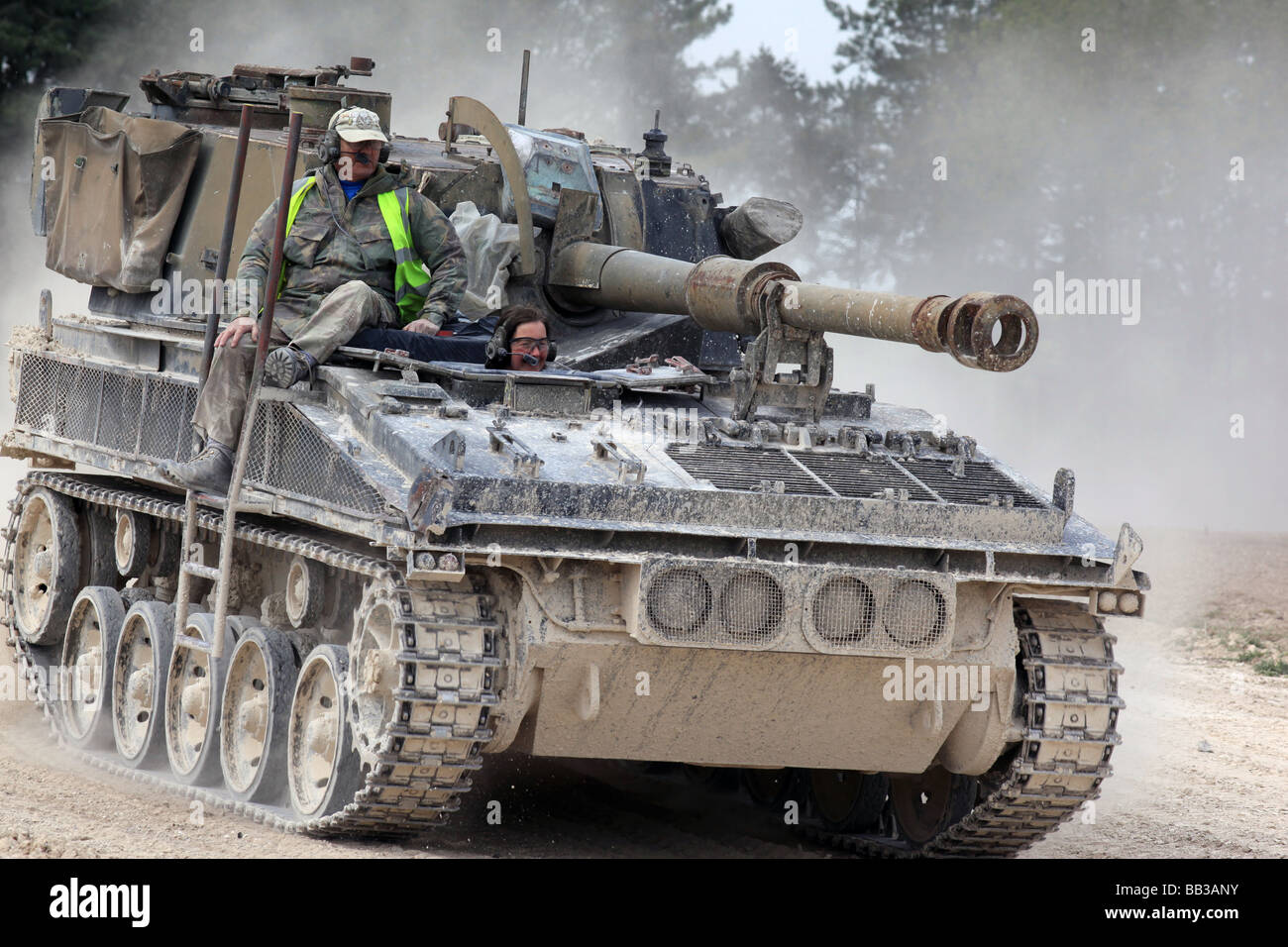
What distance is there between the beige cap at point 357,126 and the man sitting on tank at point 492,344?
1094mm

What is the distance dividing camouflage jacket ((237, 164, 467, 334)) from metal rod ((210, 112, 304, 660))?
21.9 inches

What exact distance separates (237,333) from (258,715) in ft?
6.65

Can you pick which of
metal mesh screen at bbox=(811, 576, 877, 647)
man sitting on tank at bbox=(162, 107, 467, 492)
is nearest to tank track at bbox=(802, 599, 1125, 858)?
Answer: metal mesh screen at bbox=(811, 576, 877, 647)

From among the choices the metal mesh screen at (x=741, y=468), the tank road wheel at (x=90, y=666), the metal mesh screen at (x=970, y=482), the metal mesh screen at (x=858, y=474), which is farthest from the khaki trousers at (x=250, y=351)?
the metal mesh screen at (x=970, y=482)

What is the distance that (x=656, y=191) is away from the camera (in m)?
12.7

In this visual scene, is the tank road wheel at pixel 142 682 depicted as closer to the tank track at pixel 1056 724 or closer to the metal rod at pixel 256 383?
the metal rod at pixel 256 383

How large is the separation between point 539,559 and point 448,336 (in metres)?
1.95

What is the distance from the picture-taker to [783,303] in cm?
995

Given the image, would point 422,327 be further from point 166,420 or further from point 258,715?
point 258,715

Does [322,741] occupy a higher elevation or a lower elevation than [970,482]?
lower

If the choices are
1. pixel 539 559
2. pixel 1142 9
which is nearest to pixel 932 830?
pixel 539 559

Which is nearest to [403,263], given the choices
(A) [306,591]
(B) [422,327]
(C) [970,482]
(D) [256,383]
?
(B) [422,327]
